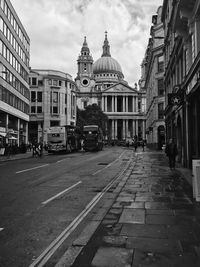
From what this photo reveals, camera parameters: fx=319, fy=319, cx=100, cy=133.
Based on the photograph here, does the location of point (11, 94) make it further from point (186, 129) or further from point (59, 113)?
point (59, 113)

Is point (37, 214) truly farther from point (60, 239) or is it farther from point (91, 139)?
point (91, 139)

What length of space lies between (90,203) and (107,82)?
464 feet

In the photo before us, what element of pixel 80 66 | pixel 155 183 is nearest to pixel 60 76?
pixel 80 66

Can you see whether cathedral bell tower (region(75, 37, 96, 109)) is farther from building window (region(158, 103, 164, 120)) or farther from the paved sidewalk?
the paved sidewalk

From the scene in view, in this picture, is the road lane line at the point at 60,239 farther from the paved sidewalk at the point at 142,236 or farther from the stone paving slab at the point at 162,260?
the stone paving slab at the point at 162,260

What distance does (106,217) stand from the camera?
7383mm

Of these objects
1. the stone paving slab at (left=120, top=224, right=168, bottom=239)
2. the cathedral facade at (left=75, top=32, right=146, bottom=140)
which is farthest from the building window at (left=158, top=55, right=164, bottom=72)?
the cathedral facade at (left=75, top=32, right=146, bottom=140)

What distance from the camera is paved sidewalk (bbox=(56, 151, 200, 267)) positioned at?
468cm

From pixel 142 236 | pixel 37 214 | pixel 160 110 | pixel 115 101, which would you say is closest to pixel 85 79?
pixel 115 101

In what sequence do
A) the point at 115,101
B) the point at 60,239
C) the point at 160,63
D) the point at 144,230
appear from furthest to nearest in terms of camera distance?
1. the point at 115,101
2. the point at 160,63
3. the point at 144,230
4. the point at 60,239

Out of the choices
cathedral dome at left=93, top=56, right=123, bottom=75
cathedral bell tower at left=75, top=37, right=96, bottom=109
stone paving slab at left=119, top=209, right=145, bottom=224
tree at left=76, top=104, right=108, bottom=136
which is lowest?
stone paving slab at left=119, top=209, right=145, bottom=224

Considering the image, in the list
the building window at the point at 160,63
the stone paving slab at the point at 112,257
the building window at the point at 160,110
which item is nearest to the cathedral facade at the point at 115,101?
the building window at the point at 160,110

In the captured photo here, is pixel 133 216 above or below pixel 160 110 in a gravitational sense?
below

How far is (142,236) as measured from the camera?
19.2ft
